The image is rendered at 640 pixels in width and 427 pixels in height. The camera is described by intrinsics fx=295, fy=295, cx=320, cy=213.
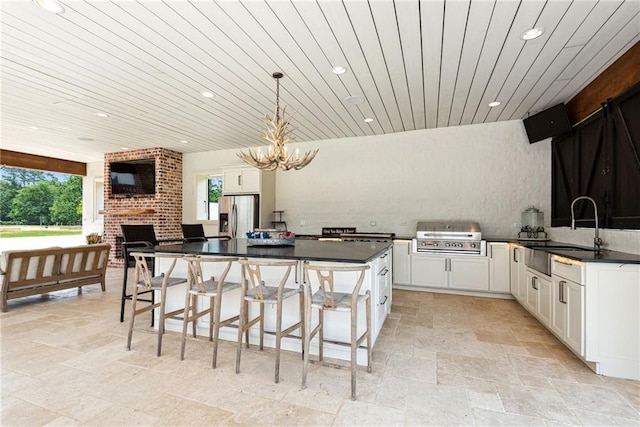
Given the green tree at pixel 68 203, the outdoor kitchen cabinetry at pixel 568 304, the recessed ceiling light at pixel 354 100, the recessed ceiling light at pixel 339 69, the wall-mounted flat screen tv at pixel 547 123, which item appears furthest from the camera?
the green tree at pixel 68 203

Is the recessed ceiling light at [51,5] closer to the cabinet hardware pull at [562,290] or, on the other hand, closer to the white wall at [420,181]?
the white wall at [420,181]

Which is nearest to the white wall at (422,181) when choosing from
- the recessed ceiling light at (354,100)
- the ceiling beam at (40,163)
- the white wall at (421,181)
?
the white wall at (421,181)

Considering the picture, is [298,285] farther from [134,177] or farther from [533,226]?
[134,177]

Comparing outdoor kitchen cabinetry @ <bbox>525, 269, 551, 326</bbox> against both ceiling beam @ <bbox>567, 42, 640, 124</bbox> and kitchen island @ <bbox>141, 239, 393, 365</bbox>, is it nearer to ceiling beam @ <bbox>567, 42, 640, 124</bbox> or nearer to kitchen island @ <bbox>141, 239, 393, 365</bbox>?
kitchen island @ <bbox>141, 239, 393, 365</bbox>

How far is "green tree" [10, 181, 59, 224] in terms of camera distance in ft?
25.2

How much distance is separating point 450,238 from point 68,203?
32.8 feet

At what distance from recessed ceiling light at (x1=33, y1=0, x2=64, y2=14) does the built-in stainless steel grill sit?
4805 mm

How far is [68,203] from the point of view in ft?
27.6

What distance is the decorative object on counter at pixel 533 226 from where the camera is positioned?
441 centimetres

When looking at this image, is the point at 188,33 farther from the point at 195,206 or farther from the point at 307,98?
the point at 195,206

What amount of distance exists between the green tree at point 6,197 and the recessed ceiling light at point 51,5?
7.67 metres

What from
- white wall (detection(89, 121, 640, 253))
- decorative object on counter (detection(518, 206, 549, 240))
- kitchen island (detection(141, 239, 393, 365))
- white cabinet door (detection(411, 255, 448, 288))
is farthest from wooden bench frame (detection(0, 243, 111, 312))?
decorative object on counter (detection(518, 206, 549, 240))

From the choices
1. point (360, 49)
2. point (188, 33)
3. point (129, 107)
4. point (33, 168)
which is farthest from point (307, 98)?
point (33, 168)

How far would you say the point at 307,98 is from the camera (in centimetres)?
387
